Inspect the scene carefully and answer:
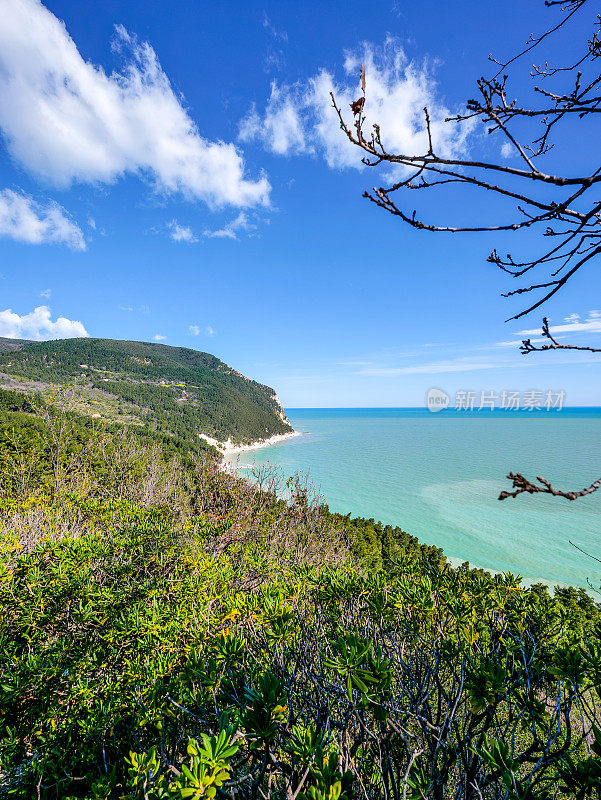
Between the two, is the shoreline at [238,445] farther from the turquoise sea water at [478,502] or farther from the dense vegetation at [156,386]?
the turquoise sea water at [478,502]

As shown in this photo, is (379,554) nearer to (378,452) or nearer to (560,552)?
(560,552)

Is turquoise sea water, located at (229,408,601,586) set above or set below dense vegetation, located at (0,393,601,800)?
below

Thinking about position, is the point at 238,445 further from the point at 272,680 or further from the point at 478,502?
the point at 272,680

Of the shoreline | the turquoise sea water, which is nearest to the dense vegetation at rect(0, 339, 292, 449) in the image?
the shoreline

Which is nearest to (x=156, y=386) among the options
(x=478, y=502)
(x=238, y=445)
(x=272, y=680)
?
(x=238, y=445)

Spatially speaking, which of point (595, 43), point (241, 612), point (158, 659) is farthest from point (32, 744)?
point (595, 43)

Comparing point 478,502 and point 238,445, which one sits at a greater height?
point 478,502

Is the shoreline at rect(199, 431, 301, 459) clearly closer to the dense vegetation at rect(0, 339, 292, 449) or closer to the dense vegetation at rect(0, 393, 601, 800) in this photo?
the dense vegetation at rect(0, 339, 292, 449)
